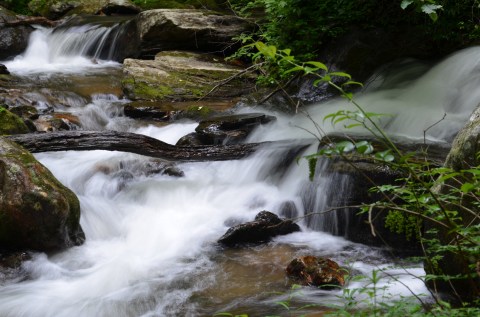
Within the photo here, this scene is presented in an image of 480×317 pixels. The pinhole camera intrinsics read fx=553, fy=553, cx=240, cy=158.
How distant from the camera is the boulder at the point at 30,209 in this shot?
16.8ft

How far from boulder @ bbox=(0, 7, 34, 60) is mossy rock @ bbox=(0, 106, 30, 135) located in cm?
686

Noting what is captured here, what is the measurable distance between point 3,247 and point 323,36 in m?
6.43

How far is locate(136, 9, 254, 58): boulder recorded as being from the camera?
1230cm

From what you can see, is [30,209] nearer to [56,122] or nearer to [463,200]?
[56,122]

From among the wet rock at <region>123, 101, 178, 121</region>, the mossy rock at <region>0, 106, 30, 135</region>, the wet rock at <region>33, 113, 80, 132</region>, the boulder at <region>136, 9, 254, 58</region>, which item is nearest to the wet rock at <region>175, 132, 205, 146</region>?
the wet rock at <region>123, 101, 178, 121</region>

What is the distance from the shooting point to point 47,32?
47.8 feet

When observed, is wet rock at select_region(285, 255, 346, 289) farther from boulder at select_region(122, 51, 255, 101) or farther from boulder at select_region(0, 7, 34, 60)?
boulder at select_region(0, 7, 34, 60)

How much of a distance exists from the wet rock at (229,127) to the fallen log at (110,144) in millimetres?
822

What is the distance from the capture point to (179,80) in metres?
10.6

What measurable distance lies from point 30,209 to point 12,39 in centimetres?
1011

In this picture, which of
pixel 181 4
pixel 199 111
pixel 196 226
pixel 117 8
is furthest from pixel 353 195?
pixel 117 8

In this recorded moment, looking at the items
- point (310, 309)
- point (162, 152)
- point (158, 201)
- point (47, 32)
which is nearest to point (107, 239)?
point (158, 201)

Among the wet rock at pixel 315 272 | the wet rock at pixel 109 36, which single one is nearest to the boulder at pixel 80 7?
the wet rock at pixel 109 36

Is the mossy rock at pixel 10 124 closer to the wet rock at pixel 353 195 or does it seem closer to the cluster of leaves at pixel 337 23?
the wet rock at pixel 353 195
